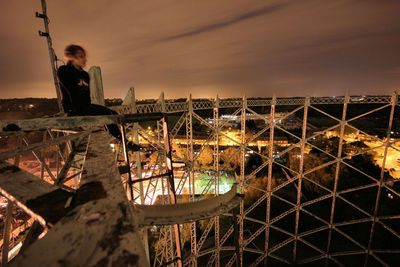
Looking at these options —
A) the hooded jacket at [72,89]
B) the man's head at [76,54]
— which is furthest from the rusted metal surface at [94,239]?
the man's head at [76,54]

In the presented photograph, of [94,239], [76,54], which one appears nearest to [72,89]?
[76,54]

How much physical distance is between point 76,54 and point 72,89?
1.62 feet

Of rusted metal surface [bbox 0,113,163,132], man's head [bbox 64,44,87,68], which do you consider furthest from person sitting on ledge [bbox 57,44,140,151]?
rusted metal surface [bbox 0,113,163,132]

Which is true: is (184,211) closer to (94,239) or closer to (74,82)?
(94,239)

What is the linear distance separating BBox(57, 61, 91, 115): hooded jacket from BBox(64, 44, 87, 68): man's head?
0.07 m

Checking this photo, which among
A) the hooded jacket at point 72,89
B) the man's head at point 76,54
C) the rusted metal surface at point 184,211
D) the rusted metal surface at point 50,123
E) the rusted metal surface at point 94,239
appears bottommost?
the rusted metal surface at point 184,211

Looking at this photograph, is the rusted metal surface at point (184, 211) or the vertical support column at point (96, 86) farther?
the vertical support column at point (96, 86)

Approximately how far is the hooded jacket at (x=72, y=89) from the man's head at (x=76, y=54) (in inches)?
2.7

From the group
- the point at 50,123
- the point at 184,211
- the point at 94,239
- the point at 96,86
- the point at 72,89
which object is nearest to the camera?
the point at 94,239

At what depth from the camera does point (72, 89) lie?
8.03 ft

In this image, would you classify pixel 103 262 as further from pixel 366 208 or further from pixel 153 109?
pixel 366 208

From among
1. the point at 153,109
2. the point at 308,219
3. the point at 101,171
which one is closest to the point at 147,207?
the point at 101,171

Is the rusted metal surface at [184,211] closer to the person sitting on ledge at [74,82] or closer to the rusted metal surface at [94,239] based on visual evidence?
the rusted metal surface at [94,239]

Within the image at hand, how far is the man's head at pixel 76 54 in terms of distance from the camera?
2.45 meters
